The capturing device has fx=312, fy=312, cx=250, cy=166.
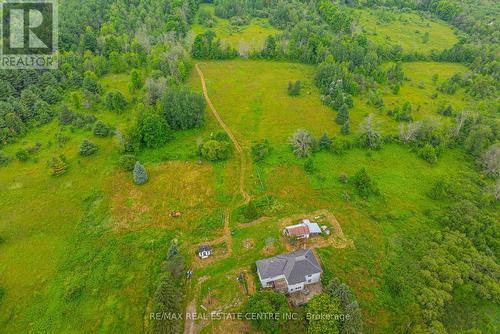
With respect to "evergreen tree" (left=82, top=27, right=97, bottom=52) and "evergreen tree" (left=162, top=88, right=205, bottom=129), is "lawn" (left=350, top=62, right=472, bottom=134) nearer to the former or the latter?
"evergreen tree" (left=162, top=88, right=205, bottom=129)


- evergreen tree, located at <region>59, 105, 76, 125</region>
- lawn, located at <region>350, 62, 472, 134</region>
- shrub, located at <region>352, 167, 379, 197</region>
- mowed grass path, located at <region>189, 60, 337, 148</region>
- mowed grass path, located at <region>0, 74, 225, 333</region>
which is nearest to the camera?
mowed grass path, located at <region>0, 74, 225, 333</region>

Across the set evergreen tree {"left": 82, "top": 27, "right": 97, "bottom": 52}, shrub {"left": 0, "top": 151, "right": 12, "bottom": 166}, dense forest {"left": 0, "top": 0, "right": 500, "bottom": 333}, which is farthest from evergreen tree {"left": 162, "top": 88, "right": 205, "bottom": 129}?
evergreen tree {"left": 82, "top": 27, "right": 97, "bottom": 52}

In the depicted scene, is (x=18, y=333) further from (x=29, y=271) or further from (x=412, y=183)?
(x=412, y=183)

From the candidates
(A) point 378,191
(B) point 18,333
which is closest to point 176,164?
(B) point 18,333

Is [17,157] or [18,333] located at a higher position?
[17,157]

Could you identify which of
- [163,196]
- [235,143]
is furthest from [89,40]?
[163,196]

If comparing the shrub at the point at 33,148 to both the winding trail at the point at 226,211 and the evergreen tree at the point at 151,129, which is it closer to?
the evergreen tree at the point at 151,129
